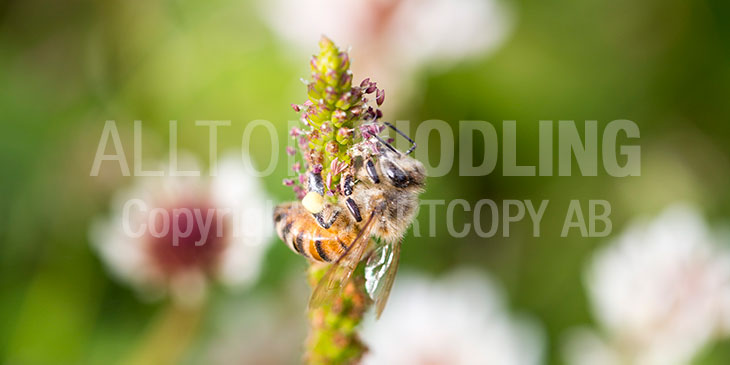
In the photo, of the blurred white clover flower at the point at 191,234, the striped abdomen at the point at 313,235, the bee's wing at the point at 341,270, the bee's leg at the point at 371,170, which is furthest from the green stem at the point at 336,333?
the blurred white clover flower at the point at 191,234

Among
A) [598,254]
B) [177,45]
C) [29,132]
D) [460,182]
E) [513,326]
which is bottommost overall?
[513,326]

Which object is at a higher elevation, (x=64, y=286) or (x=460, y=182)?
(x=460, y=182)

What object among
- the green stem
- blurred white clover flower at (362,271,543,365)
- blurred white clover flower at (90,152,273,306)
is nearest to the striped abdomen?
the green stem

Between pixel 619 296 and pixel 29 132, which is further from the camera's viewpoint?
pixel 29 132

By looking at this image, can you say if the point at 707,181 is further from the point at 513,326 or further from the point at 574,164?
the point at 513,326

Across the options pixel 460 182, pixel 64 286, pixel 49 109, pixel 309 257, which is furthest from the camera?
pixel 49 109

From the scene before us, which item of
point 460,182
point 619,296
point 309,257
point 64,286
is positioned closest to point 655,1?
point 460,182

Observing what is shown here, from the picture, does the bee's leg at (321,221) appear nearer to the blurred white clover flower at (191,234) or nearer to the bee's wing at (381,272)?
the bee's wing at (381,272)
